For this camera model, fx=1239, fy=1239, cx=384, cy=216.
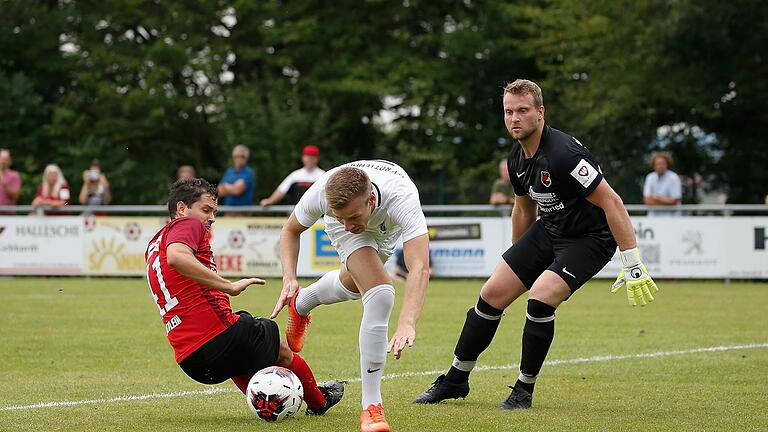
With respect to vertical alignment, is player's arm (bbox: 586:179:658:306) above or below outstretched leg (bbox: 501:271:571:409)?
above

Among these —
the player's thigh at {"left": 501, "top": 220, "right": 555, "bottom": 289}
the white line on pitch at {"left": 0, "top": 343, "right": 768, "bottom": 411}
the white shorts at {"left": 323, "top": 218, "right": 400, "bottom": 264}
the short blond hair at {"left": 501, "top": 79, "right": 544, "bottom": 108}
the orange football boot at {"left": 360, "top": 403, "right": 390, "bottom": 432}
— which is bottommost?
the white line on pitch at {"left": 0, "top": 343, "right": 768, "bottom": 411}

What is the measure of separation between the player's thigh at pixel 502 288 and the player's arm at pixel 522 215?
12.7 inches

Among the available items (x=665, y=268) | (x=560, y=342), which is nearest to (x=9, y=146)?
(x=665, y=268)

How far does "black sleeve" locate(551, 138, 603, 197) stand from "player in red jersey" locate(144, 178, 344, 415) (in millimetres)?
1904

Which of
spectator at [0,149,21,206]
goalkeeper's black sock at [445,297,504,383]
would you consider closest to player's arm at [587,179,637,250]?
goalkeeper's black sock at [445,297,504,383]

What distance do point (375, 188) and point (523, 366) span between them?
65.7 inches

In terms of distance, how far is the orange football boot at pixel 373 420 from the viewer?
6168mm

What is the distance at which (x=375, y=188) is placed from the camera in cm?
647

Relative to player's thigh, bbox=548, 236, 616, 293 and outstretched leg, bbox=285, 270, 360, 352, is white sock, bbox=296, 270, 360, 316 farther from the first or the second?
player's thigh, bbox=548, 236, 616, 293

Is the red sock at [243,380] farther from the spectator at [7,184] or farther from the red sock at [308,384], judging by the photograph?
the spectator at [7,184]

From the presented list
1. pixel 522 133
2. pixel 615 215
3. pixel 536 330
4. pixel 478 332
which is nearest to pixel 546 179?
pixel 522 133

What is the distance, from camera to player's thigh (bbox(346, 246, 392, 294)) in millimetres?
6664

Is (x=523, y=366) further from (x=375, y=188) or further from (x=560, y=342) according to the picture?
(x=560, y=342)

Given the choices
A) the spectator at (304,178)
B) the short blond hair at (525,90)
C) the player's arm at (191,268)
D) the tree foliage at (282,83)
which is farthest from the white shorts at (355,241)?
the tree foliage at (282,83)
